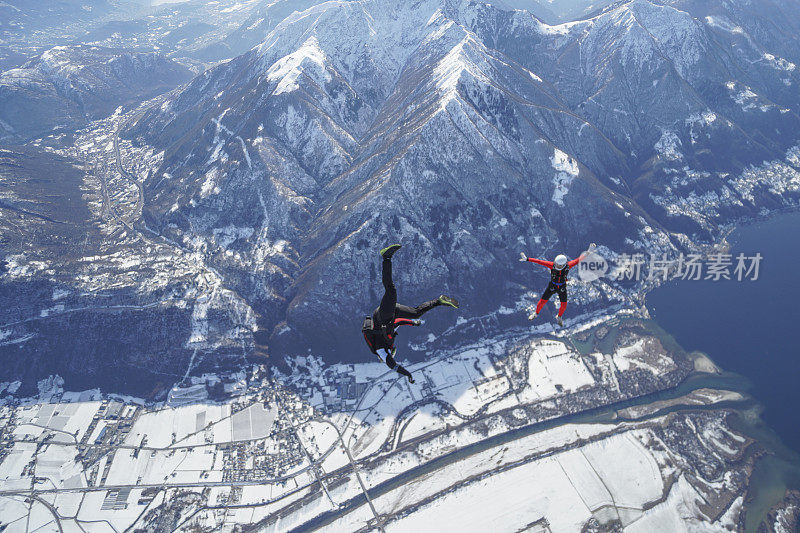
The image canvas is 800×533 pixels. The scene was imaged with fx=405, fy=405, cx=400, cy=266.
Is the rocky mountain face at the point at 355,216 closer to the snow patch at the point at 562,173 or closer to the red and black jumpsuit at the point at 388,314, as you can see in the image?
the snow patch at the point at 562,173

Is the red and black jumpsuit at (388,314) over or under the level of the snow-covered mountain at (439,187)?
under

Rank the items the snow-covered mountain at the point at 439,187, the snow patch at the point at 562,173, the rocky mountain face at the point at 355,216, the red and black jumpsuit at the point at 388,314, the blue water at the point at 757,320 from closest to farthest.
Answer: the red and black jumpsuit at the point at 388,314 < the blue water at the point at 757,320 < the rocky mountain face at the point at 355,216 < the snow-covered mountain at the point at 439,187 < the snow patch at the point at 562,173

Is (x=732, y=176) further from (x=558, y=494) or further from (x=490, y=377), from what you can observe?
(x=558, y=494)

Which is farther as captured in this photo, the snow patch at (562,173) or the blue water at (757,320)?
the snow patch at (562,173)

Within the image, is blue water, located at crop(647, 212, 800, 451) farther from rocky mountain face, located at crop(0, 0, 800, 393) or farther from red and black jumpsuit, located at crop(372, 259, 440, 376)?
red and black jumpsuit, located at crop(372, 259, 440, 376)

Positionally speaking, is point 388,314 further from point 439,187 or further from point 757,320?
point 757,320

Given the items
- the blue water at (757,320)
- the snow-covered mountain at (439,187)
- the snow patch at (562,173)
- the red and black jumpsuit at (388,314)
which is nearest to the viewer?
the red and black jumpsuit at (388,314)

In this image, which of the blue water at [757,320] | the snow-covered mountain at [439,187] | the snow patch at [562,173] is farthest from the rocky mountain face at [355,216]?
the blue water at [757,320]

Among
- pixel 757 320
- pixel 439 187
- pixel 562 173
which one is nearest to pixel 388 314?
pixel 439 187

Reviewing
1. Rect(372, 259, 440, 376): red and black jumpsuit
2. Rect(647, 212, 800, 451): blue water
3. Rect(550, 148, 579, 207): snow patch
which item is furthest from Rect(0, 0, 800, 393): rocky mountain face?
Rect(372, 259, 440, 376): red and black jumpsuit
